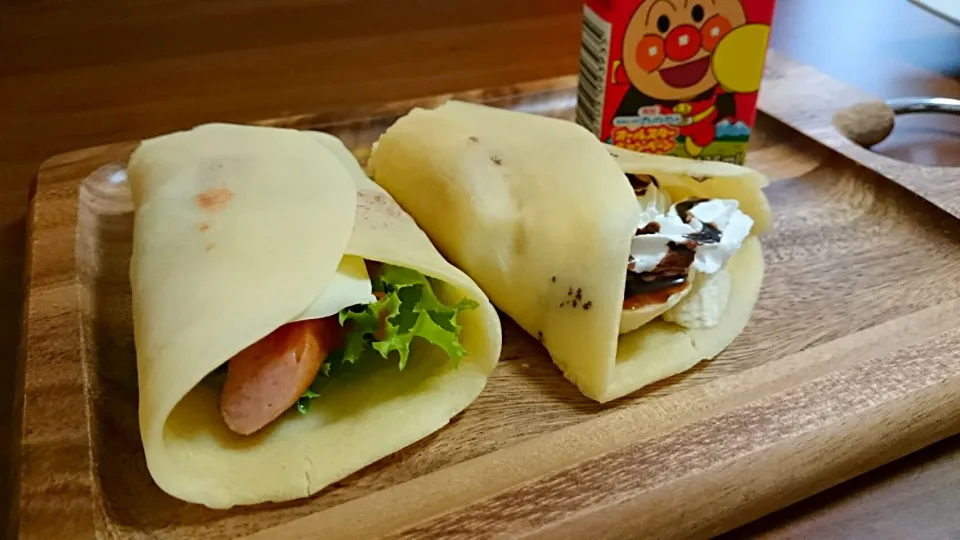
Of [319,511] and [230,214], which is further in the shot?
[230,214]

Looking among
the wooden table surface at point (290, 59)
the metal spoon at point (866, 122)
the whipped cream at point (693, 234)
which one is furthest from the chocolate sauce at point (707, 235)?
the wooden table surface at point (290, 59)

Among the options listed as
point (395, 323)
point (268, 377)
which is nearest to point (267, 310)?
point (268, 377)

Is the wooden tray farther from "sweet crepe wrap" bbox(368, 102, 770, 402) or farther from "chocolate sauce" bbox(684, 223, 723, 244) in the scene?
"chocolate sauce" bbox(684, 223, 723, 244)

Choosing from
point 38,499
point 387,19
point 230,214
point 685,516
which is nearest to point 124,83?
point 387,19

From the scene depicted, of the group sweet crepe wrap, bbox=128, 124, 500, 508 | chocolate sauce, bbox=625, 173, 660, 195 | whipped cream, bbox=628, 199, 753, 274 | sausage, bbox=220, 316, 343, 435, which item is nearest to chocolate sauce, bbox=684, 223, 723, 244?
whipped cream, bbox=628, 199, 753, 274

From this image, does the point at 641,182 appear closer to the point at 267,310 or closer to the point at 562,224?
the point at 562,224

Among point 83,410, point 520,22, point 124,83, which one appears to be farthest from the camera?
point 520,22

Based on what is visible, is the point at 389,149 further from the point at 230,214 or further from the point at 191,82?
the point at 191,82

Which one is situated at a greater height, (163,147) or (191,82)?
(163,147)
